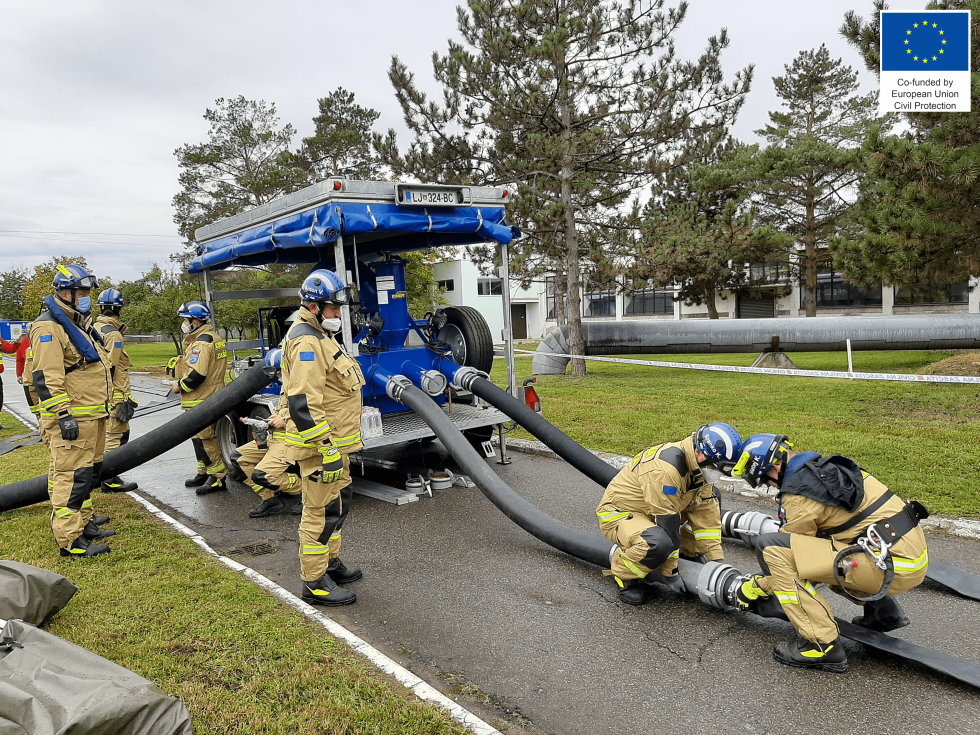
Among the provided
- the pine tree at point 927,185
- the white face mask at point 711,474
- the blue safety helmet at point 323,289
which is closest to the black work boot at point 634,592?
the white face mask at point 711,474

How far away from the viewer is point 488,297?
43438 mm

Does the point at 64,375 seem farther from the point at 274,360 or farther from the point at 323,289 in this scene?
the point at 323,289

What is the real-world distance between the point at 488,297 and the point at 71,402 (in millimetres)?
38492

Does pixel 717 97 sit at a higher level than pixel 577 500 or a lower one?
higher

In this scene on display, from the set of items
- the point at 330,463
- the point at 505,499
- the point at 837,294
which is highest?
the point at 837,294

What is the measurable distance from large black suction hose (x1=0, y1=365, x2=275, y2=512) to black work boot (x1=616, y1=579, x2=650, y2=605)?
3.72m

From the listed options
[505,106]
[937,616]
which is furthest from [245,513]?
[505,106]

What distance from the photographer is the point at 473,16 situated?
14.4 m

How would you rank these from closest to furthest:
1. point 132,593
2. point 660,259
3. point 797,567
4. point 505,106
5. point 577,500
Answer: point 797,567, point 132,593, point 577,500, point 505,106, point 660,259

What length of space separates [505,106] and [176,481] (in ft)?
33.6

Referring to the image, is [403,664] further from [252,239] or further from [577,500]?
[252,239]

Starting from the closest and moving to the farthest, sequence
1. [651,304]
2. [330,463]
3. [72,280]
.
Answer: [330,463] → [72,280] → [651,304]

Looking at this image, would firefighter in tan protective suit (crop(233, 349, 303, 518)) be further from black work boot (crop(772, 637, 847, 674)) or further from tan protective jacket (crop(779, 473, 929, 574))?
black work boot (crop(772, 637, 847, 674))

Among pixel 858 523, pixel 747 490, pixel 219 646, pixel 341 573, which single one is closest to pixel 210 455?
pixel 341 573
